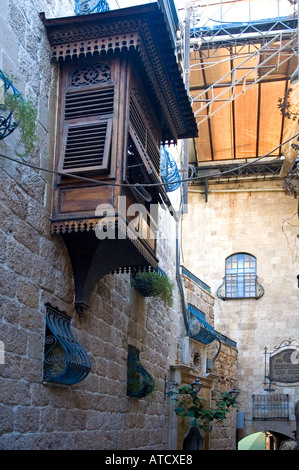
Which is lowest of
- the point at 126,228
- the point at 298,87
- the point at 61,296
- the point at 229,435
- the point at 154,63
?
the point at 229,435

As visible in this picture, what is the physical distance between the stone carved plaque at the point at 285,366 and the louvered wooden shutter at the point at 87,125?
15254 millimetres

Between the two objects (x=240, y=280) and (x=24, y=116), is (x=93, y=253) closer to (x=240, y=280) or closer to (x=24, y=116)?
(x=24, y=116)

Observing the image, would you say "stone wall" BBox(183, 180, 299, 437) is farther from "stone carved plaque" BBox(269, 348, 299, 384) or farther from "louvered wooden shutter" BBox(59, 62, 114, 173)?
"louvered wooden shutter" BBox(59, 62, 114, 173)

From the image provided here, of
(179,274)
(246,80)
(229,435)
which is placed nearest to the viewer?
(179,274)

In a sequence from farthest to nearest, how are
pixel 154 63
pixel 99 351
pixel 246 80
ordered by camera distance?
1. pixel 246 80
2. pixel 99 351
3. pixel 154 63

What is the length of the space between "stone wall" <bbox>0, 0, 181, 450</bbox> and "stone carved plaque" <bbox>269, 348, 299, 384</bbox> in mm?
11976

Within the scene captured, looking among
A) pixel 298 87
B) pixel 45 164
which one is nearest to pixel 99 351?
pixel 45 164

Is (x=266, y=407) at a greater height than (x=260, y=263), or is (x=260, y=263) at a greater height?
(x=260, y=263)

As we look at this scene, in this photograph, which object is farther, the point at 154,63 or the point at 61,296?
the point at 154,63

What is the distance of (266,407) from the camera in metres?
20.6

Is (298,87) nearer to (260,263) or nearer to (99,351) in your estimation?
(260,263)

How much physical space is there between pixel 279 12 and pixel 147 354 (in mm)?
11251

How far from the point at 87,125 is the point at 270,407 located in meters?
15.4

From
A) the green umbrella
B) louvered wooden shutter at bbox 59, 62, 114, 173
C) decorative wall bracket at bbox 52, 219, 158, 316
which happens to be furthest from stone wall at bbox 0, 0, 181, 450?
the green umbrella
